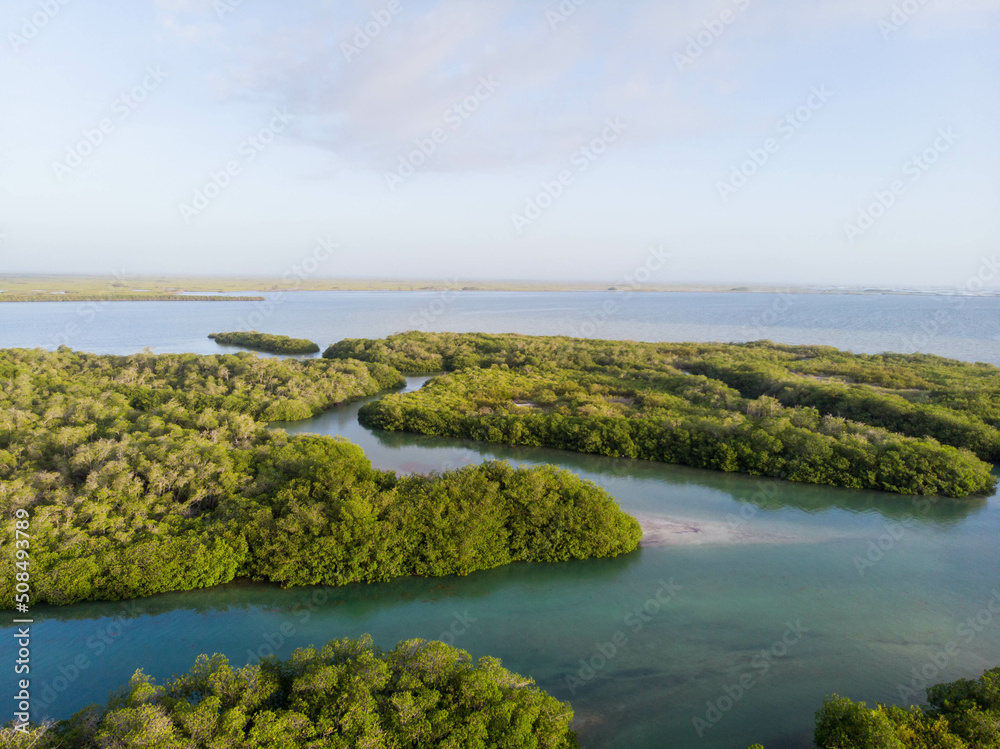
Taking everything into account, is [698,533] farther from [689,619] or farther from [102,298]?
[102,298]

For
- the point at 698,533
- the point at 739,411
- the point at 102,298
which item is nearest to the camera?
the point at 698,533

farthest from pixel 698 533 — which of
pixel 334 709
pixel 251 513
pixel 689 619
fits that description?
pixel 251 513

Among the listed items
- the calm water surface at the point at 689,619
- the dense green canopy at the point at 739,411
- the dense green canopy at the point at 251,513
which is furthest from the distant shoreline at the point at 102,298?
the calm water surface at the point at 689,619

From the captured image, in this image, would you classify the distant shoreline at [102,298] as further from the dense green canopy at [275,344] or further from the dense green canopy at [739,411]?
the dense green canopy at [739,411]

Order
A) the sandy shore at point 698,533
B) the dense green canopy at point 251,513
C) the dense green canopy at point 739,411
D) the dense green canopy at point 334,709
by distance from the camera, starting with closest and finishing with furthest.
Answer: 1. the dense green canopy at point 334,709
2. the dense green canopy at point 251,513
3. the sandy shore at point 698,533
4. the dense green canopy at point 739,411

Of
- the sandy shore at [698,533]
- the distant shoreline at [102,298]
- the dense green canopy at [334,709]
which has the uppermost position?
the distant shoreline at [102,298]

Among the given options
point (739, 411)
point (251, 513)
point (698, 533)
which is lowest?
point (698, 533)

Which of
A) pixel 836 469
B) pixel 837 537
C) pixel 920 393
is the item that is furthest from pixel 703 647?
pixel 920 393
